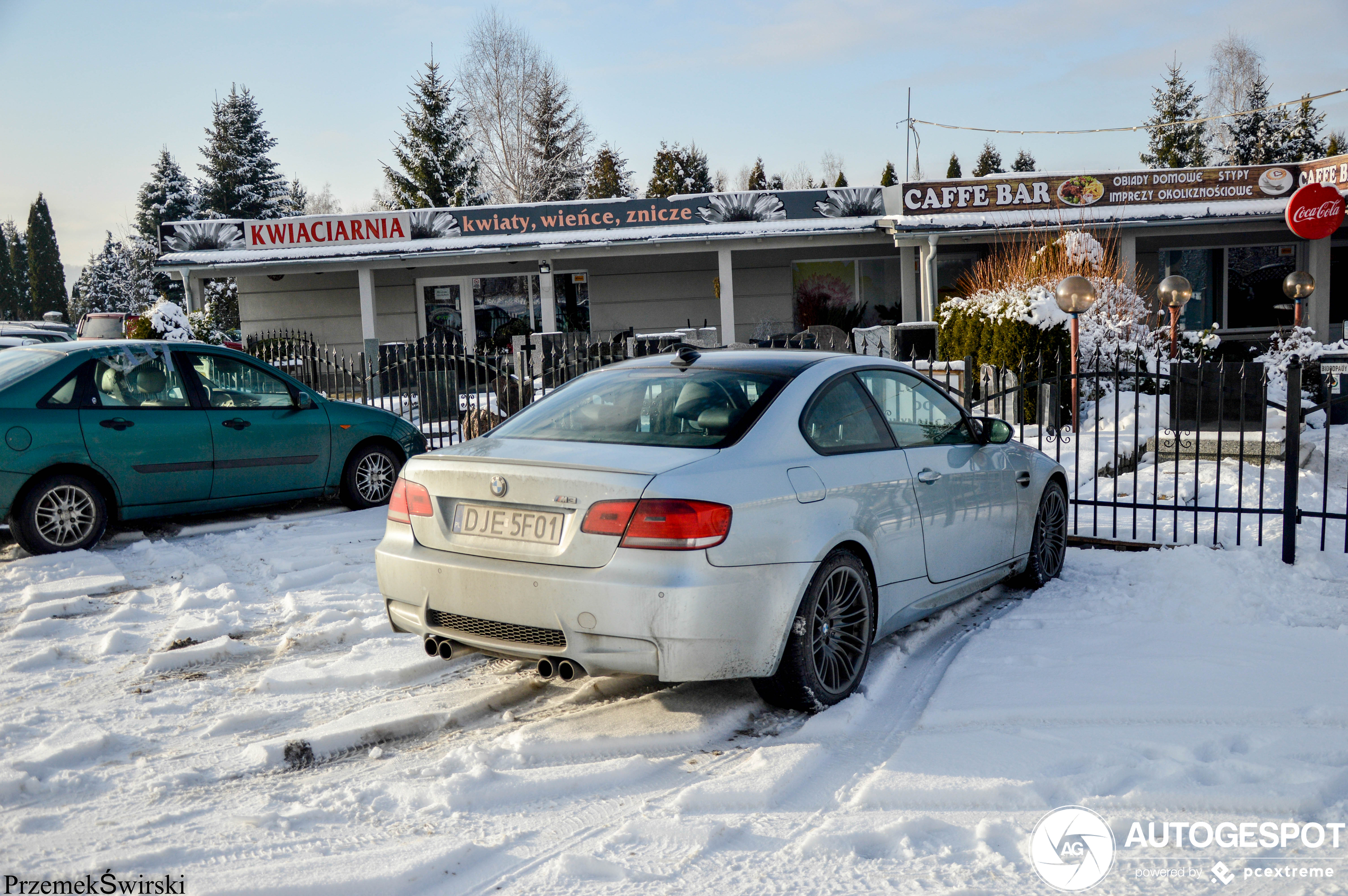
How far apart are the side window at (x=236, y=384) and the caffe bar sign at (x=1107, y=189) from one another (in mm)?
14109

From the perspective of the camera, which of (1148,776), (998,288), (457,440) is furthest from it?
(998,288)

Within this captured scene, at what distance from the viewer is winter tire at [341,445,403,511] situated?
8.20m

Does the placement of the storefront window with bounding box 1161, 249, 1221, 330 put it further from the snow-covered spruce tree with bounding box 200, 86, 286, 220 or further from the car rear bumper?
the snow-covered spruce tree with bounding box 200, 86, 286, 220

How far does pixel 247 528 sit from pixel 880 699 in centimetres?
526

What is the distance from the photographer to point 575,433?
4.07 metres

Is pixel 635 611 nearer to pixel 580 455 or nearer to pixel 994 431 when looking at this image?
pixel 580 455

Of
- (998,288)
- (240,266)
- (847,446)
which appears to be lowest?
(847,446)

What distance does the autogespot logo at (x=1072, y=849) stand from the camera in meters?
2.68

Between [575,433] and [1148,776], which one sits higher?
[575,433]

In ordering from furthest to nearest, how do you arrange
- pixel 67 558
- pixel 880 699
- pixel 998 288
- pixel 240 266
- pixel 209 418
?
pixel 240 266 → pixel 998 288 → pixel 209 418 → pixel 67 558 → pixel 880 699

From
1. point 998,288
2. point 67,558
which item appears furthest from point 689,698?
point 998,288

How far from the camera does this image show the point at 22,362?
6852 mm

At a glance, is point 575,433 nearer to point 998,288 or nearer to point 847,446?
point 847,446

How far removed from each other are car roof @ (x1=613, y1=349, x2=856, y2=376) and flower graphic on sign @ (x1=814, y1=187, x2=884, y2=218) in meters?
16.4
